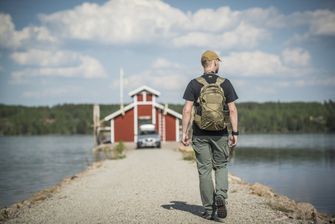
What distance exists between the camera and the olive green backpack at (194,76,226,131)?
7.40m

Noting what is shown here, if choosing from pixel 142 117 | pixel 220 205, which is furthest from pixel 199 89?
pixel 142 117

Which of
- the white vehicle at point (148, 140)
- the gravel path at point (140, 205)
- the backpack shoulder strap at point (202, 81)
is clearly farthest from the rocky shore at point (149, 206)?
the white vehicle at point (148, 140)

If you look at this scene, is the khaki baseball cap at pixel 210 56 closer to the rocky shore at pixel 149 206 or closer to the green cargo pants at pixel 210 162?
the green cargo pants at pixel 210 162

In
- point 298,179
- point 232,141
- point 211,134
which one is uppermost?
point 211,134

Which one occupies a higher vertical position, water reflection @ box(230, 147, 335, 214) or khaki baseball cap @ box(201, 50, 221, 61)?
khaki baseball cap @ box(201, 50, 221, 61)

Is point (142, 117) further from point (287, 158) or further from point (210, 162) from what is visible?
point (210, 162)

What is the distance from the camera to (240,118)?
149750mm

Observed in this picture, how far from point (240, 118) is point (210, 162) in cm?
14364

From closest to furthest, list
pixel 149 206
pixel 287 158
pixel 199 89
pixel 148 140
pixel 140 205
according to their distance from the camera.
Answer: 1. pixel 199 89
2. pixel 149 206
3. pixel 140 205
4. pixel 287 158
5. pixel 148 140

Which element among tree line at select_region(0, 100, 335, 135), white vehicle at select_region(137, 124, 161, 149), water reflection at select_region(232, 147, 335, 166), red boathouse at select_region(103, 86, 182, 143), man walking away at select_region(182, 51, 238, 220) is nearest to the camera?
man walking away at select_region(182, 51, 238, 220)

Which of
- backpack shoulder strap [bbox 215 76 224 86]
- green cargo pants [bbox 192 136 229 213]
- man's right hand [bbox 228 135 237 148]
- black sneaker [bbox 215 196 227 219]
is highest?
backpack shoulder strap [bbox 215 76 224 86]

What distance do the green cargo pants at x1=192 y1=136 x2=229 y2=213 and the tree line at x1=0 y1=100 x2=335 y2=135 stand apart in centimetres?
11501

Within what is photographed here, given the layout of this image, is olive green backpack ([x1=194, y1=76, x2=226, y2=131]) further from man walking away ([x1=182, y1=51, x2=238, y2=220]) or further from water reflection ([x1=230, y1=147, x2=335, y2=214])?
water reflection ([x1=230, y1=147, x2=335, y2=214])

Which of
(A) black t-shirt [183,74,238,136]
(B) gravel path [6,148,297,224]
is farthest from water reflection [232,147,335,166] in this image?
(A) black t-shirt [183,74,238,136]
